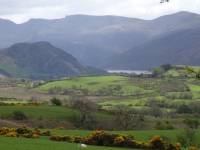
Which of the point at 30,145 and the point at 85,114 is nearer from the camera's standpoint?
the point at 30,145

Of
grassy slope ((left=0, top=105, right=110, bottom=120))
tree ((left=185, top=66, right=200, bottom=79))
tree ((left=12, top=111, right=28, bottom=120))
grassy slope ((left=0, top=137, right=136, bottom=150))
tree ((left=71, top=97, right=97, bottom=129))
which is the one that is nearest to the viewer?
tree ((left=185, top=66, right=200, bottom=79))

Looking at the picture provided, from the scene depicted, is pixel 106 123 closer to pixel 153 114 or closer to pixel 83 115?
pixel 83 115

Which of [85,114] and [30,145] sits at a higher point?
[30,145]

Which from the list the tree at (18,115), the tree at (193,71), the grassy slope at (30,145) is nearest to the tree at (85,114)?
the tree at (18,115)

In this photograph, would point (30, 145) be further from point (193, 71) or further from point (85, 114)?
point (85, 114)

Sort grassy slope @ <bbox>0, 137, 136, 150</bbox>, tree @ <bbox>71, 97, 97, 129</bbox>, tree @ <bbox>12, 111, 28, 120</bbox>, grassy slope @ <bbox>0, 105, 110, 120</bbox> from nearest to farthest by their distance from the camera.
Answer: grassy slope @ <bbox>0, 137, 136, 150</bbox> → tree @ <bbox>12, 111, 28, 120</bbox> → grassy slope @ <bbox>0, 105, 110, 120</bbox> → tree @ <bbox>71, 97, 97, 129</bbox>

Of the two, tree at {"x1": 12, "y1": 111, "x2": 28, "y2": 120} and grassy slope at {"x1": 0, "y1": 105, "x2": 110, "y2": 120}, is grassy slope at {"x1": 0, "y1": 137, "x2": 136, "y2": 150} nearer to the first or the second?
tree at {"x1": 12, "y1": 111, "x2": 28, "y2": 120}

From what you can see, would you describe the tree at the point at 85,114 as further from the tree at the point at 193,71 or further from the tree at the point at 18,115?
the tree at the point at 193,71

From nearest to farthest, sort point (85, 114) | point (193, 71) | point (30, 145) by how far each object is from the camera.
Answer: point (193, 71), point (30, 145), point (85, 114)

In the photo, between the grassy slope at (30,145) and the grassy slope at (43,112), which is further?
the grassy slope at (43,112)

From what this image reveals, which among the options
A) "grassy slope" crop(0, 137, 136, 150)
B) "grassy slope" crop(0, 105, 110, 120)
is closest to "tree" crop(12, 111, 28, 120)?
"grassy slope" crop(0, 105, 110, 120)

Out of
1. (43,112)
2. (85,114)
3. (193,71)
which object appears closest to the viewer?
(193,71)

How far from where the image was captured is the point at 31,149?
2694 centimetres

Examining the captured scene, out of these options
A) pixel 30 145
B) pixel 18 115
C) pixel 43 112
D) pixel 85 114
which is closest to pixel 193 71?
pixel 30 145
